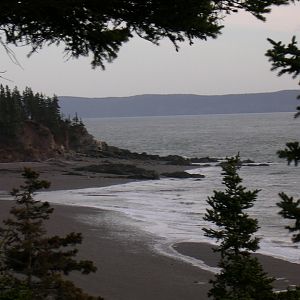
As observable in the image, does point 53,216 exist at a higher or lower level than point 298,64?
lower

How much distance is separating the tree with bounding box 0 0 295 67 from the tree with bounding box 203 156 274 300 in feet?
19.6

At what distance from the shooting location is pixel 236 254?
1143 cm

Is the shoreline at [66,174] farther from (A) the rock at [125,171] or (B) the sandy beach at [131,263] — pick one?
(B) the sandy beach at [131,263]

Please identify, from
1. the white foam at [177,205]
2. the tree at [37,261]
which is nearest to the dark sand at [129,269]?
the white foam at [177,205]

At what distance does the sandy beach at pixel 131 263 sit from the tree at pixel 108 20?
1040 cm

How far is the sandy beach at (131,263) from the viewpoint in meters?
16.3

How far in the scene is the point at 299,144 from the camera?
274 inches

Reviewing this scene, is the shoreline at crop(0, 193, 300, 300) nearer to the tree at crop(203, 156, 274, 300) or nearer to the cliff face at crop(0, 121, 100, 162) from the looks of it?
the tree at crop(203, 156, 274, 300)

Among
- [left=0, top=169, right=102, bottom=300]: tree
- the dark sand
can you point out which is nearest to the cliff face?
the dark sand

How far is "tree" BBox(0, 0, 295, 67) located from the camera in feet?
19.6

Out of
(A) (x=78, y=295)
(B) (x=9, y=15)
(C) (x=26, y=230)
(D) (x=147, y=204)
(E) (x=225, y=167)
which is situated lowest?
(D) (x=147, y=204)

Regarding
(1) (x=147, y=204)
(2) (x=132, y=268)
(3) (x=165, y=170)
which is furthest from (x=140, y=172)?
(2) (x=132, y=268)

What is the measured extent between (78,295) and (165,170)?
5475 centimetres

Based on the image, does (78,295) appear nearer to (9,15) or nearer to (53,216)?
(9,15)
